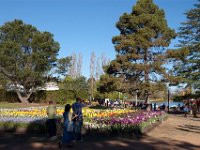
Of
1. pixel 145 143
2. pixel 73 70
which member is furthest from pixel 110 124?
pixel 73 70

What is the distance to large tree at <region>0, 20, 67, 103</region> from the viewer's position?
4934 centimetres

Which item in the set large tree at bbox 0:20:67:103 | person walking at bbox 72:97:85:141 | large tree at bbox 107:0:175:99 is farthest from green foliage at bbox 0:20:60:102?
person walking at bbox 72:97:85:141

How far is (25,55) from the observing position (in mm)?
50281

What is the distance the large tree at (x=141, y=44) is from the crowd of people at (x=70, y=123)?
19356 millimetres

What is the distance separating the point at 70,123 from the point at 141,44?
858 inches

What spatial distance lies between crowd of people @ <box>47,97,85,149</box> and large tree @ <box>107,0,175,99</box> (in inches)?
762

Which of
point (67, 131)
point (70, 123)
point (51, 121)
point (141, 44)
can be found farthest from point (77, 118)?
point (141, 44)

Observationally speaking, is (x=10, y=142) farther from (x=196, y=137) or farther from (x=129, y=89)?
(x=129, y=89)

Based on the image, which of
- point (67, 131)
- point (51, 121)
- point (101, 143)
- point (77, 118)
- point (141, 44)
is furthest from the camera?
point (141, 44)

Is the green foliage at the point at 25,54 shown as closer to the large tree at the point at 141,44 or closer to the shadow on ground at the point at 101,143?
the large tree at the point at 141,44

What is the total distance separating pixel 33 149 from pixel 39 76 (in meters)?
38.2

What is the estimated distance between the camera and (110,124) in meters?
17.8

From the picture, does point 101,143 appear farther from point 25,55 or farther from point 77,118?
point 25,55

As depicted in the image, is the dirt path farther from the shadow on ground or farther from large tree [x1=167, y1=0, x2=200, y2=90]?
large tree [x1=167, y1=0, x2=200, y2=90]
